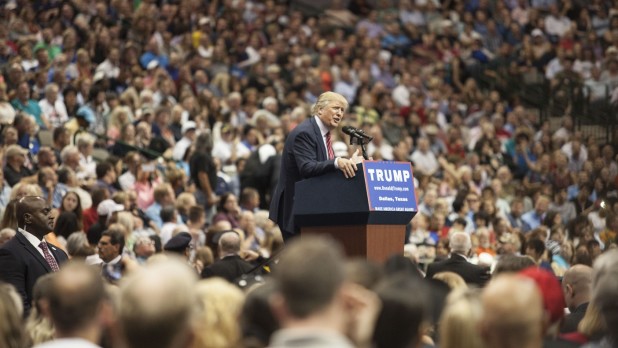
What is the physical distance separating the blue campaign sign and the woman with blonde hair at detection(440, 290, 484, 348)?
12.2 feet

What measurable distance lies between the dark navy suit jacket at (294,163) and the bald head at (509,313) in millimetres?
4457

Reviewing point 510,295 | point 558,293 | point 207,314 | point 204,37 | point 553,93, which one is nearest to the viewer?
point 510,295

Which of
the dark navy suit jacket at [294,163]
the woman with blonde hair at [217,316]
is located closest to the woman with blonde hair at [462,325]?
the woman with blonde hair at [217,316]

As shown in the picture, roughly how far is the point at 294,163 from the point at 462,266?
1662 millimetres

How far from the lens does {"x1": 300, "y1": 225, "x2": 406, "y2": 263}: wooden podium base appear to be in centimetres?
880

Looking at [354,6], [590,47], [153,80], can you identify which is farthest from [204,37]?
[590,47]

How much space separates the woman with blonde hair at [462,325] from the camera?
4871mm

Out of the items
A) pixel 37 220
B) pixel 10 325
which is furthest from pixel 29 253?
pixel 10 325

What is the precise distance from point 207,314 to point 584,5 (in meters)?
23.4

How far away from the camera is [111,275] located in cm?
945

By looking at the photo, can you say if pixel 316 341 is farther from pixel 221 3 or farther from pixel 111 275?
pixel 221 3

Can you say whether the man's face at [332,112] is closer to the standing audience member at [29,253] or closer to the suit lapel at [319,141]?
the suit lapel at [319,141]

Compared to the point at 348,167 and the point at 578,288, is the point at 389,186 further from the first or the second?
the point at 578,288

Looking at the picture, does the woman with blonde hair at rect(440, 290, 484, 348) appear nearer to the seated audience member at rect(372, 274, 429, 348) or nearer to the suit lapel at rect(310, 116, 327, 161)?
the seated audience member at rect(372, 274, 429, 348)
